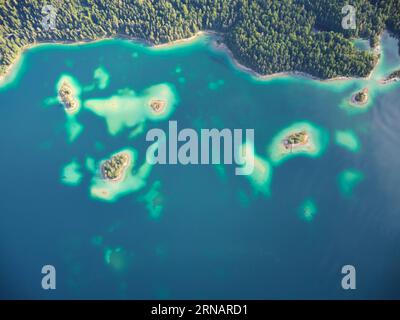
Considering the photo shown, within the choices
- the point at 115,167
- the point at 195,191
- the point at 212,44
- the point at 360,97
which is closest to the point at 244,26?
the point at 212,44

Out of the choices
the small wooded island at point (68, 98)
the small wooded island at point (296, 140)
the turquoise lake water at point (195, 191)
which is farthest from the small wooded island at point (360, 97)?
the small wooded island at point (68, 98)

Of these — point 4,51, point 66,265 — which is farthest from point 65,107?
point 66,265

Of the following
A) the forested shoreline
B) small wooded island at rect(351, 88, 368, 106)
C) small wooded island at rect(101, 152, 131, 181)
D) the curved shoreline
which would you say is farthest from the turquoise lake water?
the forested shoreline

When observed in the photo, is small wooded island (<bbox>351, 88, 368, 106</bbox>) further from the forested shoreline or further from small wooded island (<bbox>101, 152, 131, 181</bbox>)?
small wooded island (<bbox>101, 152, 131, 181</bbox>)

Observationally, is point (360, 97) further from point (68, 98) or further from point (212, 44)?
point (68, 98)

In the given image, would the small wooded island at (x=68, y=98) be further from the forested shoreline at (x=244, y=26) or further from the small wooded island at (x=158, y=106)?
the small wooded island at (x=158, y=106)

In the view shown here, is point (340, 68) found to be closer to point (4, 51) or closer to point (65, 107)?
point (65, 107)
